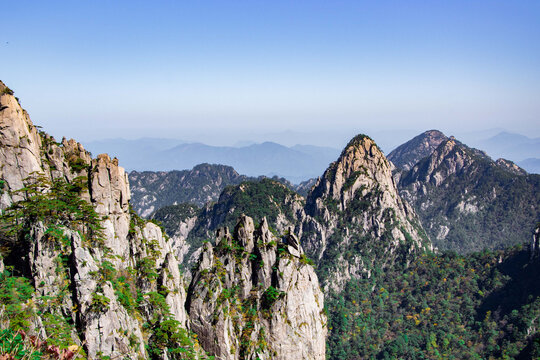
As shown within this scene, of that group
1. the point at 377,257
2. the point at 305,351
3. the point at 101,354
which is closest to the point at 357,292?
the point at 377,257

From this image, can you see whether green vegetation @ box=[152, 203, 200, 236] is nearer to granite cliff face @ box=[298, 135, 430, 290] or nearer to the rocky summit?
granite cliff face @ box=[298, 135, 430, 290]

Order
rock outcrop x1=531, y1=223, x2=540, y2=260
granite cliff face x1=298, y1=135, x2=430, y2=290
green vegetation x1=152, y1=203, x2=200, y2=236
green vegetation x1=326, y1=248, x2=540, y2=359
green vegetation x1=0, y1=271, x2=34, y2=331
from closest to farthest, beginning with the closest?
green vegetation x1=0, y1=271, x2=34, y2=331 < green vegetation x1=326, y1=248, x2=540, y2=359 < rock outcrop x1=531, y1=223, x2=540, y2=260 < granite cliff face x1=298, y1=135, x2=430, y2=290 < green vegetation x1=152, y1=203, x2=200, y2=236

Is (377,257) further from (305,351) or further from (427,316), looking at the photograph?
(305,351)

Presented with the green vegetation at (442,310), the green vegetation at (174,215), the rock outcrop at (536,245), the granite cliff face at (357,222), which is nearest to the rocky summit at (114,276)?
the green vegetation at (442,310)

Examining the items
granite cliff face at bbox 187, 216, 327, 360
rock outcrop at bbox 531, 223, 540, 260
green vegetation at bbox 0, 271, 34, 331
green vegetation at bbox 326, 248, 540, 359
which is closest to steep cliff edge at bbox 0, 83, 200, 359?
green vegetation at bbox 0, 271, 34, 331

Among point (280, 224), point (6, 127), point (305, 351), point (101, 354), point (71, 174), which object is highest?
point (6, 127)
